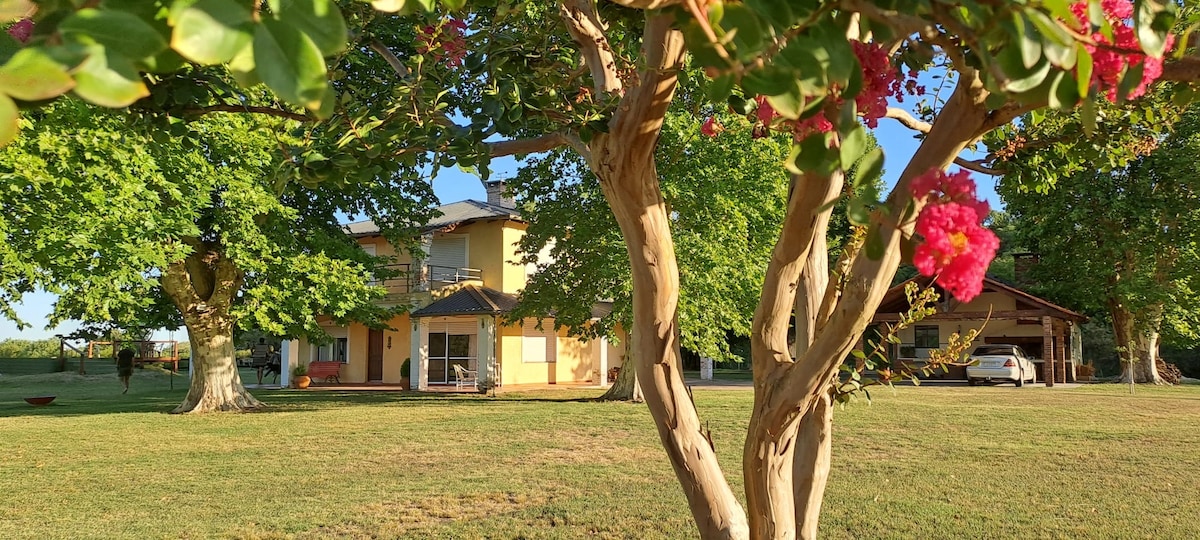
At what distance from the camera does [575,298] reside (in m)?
18.2

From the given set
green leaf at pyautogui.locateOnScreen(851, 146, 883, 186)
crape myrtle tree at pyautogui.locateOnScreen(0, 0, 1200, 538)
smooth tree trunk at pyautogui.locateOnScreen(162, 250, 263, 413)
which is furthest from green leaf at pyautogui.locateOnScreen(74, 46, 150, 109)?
smooth tree trunk at pyautogui.locateOnScreen(162, 250, 263, 413)

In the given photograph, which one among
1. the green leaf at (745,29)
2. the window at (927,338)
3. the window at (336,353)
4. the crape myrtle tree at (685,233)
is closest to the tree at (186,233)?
the crape myrtle tree at (685,233)

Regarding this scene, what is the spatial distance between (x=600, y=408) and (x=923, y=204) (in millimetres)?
15928

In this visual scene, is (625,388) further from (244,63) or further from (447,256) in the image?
(244,63)

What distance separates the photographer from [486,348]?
24.3 meters

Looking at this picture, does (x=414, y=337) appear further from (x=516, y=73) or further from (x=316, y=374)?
(x=516, y=73)

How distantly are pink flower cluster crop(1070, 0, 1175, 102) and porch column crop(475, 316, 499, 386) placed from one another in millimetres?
23055

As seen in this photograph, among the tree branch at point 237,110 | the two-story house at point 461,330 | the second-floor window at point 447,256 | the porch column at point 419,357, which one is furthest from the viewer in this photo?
the second-floor window at point 447,256

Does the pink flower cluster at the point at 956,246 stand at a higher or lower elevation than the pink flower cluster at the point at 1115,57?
lower

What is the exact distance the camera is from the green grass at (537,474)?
6.25m

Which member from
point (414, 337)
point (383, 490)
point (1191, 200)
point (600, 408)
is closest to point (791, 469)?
point (383, 490)

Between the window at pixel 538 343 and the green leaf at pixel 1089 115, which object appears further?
the window at pixel 538 343

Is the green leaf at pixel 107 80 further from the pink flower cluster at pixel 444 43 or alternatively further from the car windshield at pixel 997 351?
the car windshield at pixel 997 351

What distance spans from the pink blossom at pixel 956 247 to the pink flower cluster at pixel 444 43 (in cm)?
247
